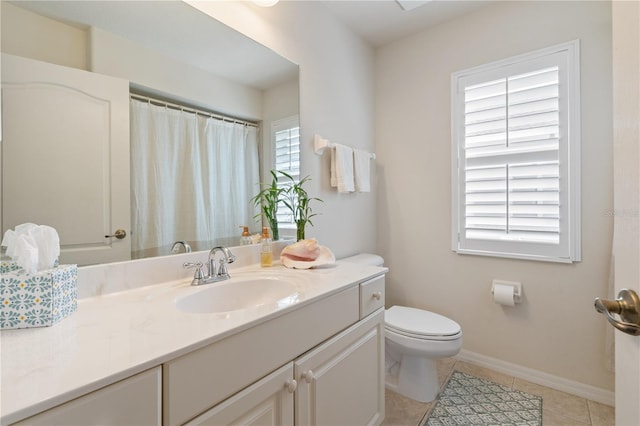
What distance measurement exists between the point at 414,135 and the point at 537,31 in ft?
3.08

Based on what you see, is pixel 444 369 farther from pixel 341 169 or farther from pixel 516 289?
pixel 341 169

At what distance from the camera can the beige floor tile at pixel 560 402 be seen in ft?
5.22

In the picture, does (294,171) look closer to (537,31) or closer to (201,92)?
(201,92)

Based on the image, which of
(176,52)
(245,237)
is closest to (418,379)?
(245,237)

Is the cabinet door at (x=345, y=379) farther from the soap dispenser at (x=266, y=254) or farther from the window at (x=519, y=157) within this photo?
the window at (x=519, y=157)

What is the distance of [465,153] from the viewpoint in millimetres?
2074

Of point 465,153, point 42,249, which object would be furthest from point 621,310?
point 465,153

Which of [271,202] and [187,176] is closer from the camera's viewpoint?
[187,176]

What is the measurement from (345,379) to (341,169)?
124 centimetres

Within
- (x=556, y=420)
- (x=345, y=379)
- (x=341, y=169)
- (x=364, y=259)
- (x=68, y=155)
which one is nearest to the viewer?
(x=68, y=155)

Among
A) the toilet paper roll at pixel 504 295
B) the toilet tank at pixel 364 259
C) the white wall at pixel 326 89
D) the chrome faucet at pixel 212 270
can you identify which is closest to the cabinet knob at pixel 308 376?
the chrome faucet at pixel 212 270

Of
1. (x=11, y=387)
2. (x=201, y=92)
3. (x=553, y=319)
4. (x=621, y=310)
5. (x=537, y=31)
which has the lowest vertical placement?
(x=553, y=319)

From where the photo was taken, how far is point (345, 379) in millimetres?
1177

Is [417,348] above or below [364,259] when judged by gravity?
below
